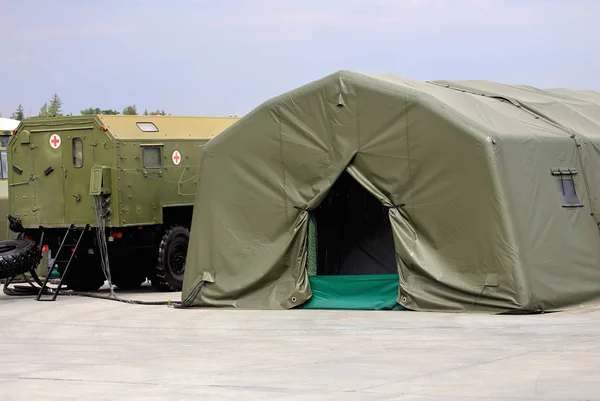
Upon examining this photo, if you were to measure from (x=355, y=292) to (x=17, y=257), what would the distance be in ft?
22.0

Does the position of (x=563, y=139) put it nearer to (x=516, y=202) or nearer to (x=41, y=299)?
(x=516, y=202)

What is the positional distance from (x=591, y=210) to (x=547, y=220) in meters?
1.22

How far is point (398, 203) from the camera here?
1462 cm

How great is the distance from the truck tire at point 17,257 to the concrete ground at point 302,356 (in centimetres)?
311

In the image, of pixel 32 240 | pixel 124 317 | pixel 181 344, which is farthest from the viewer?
pixel 32 240

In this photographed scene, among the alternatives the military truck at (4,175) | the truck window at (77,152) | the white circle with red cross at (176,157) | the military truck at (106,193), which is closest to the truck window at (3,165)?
the military truck at (4,175)

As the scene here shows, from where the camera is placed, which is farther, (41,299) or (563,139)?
(41,299)

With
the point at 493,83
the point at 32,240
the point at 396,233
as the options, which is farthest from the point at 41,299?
the point at 493,83

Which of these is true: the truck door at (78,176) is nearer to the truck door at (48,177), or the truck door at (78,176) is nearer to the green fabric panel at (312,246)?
the truck door at (48,177)

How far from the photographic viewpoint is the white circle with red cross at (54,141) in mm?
19875

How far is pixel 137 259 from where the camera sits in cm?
2056

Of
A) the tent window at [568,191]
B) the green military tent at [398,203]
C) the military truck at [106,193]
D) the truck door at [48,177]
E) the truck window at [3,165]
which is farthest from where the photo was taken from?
the truck window at [3,165]

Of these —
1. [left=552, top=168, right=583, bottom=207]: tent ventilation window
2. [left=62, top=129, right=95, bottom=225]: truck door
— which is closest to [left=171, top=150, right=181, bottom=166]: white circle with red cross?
[left=62, top=129, right=95, bottom=225]: truck door

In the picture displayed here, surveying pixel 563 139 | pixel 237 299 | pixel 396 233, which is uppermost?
pixel 563 139
